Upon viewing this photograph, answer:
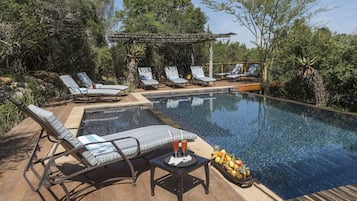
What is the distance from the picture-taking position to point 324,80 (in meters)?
8.95

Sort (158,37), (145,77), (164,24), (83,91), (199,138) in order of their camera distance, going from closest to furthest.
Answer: (199,138) → (83,91) → (145,77) → (158,37) → (164,24)

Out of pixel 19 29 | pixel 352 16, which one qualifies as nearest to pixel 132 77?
pixel 19 29

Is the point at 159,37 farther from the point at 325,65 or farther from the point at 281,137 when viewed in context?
the point at 281,137

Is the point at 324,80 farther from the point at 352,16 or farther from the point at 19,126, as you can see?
the point at 19,126

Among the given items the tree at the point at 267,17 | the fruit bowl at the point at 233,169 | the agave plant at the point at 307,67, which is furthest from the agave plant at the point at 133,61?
the fruit bowl at the point at 233,169

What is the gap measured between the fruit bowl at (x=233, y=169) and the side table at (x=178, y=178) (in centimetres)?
31

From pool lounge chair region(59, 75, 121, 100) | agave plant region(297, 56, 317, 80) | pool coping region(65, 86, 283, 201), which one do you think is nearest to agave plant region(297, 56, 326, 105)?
agave plant region(297, 56, 317, 80)

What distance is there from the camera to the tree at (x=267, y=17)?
11.3 m

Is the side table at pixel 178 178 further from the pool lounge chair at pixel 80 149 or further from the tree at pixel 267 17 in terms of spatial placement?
the tree at pixel 267 17

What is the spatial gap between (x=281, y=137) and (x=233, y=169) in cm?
275

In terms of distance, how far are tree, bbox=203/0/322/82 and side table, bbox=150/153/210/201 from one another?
979 centimetres

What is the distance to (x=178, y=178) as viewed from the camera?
237 cm

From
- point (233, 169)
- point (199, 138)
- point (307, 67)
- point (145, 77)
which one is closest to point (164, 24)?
point (145, 77)

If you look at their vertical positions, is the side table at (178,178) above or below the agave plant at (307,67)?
below
